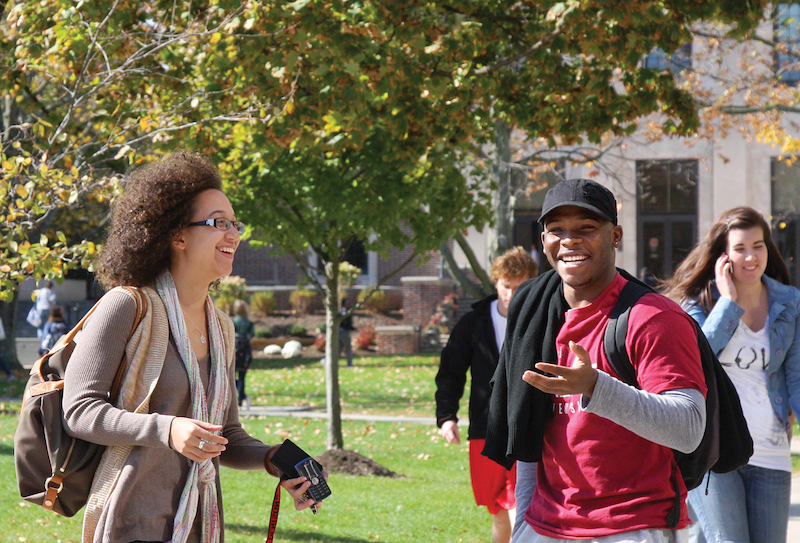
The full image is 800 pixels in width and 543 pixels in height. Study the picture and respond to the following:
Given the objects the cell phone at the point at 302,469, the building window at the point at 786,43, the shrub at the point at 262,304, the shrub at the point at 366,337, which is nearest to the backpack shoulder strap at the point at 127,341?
the cell phone at the point at 302,469

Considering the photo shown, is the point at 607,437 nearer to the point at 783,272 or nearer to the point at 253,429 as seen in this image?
the point at 783,272

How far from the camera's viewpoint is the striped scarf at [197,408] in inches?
105

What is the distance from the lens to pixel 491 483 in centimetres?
548

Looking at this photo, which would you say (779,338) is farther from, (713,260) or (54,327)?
(54,327)

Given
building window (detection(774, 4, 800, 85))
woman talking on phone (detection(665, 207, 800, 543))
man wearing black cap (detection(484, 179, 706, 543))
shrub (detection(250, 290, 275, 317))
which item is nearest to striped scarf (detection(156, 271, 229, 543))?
man wearing black cap (detection(484, 179, 706, 543))

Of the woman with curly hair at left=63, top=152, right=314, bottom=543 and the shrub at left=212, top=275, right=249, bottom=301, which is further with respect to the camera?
the shrub at left=212, top=275, right=249, bottom=301

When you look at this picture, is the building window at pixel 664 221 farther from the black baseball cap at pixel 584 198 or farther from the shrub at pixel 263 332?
the black baseball cap at pixel 584 198

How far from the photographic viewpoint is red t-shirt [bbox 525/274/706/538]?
8.18 feet

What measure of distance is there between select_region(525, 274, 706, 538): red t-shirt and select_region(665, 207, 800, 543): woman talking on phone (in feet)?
5.63

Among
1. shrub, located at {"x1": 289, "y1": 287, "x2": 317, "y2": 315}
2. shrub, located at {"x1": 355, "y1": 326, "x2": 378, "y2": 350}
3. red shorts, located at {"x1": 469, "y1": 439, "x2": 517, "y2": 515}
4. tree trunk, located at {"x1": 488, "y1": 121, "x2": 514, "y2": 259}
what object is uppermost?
tree trunk, located at {"x1": 488, "y1": 121, "x2": 514, "y2": 259}

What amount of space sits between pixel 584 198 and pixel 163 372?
4.68ft

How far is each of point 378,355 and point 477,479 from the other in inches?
714

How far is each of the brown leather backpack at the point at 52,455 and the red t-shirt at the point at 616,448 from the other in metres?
1.40

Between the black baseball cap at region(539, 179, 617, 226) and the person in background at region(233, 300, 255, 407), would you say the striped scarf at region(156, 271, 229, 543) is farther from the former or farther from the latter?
the person in background at region(233, 300, 255, 407)
